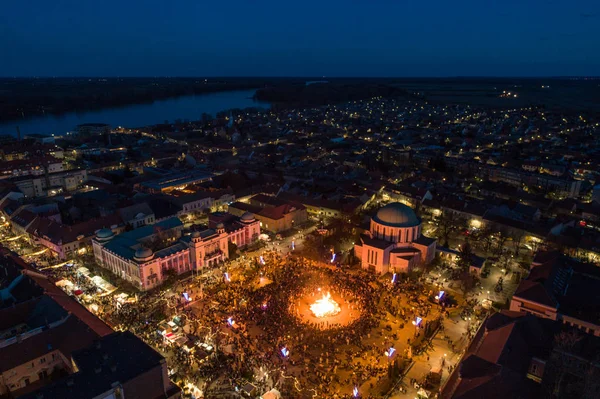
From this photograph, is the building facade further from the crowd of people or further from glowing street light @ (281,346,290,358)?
glowing street light @ (281,346,290,358)

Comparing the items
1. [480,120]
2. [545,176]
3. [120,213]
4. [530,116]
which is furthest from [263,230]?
[530,116]

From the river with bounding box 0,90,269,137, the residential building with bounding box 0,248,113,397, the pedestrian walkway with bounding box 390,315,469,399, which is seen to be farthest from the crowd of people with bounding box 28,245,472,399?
the river with bounding box 0,90,269,137

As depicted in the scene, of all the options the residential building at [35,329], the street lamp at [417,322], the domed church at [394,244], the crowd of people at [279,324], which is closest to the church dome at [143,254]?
the crowd of people at [279,324]

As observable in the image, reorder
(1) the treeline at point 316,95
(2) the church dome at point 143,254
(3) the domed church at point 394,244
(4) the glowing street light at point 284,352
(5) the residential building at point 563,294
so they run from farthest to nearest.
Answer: (1) the treeline at point 316,95
(3) the domed church at point 394,244
(2) the church dome at point 143,254
(5) the residential building at point 563,294
(4) the glowing street light at point 284,352

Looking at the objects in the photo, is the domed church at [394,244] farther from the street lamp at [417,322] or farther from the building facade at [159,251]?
the building facade at [159,251]

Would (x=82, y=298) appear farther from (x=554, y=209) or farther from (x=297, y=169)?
(x=554, y=209)

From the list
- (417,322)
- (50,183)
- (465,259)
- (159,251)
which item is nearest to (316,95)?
(50,183)
